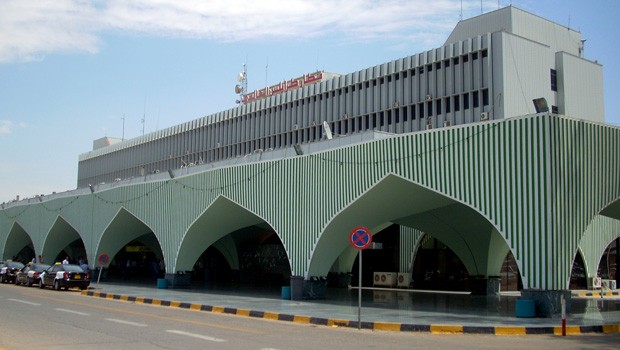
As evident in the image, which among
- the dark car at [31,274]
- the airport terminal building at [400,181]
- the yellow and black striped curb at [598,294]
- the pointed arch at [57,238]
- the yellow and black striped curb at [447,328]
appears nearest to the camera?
the yellow and black striped curb at [447,328]

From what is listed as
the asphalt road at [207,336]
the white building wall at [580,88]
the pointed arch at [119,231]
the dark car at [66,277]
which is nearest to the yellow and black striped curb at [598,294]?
the white building wall at [580,88]

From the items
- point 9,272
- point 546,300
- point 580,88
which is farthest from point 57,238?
point 546,300

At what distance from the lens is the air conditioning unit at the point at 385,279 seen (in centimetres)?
3791

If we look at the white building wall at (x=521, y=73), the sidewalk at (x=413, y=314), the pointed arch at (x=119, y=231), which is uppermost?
the white building wall at (x=521, y=73)

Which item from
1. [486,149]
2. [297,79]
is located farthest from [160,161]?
[486,149]

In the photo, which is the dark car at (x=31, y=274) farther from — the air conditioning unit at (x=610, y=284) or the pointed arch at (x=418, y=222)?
the air conditioning unit at (x=610, y=284)

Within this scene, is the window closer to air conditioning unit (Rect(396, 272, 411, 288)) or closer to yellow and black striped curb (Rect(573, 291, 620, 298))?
yellow and black striped curb (Rect(573, 291, 620, 298))

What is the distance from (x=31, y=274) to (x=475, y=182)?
24063 mm

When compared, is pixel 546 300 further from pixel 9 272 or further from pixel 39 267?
pixel 9 272

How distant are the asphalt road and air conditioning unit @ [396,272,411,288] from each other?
788 inches

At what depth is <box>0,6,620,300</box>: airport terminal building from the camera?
18281 millimetres

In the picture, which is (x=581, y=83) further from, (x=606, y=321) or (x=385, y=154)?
(x=606, y=321)

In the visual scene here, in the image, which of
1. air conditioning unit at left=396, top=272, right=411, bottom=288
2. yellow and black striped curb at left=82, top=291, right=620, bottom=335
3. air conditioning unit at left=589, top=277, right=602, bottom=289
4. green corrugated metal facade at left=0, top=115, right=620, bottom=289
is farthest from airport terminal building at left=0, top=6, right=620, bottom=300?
yellow and black striped curb at left=82, top=291, right=620, bottom=335

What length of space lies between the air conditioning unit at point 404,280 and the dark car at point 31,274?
18.2 meters
